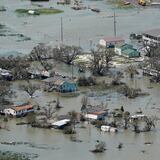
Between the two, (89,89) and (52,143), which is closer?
(52,143)

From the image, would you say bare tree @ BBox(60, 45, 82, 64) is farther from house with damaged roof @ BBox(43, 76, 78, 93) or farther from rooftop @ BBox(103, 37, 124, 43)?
rooftop @ BBox(103, 37, 124, 43)

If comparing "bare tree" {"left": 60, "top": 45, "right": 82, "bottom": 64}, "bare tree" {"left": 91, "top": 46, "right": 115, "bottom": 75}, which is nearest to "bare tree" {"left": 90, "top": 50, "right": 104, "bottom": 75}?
"bare tree" {"left": 91, "top": 46, "right": 115, "bottom": 75}

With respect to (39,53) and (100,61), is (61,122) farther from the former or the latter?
(39,53)

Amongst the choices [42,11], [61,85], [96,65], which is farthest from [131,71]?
[42,11]

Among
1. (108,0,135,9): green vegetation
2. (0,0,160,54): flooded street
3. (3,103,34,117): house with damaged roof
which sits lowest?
(108,0,135,9): green vegetation

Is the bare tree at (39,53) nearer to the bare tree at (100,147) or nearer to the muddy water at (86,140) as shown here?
the muddy water at (86,140)

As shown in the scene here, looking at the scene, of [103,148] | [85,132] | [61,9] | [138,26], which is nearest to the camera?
[103,148]

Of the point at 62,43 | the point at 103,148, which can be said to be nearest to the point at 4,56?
the point at 62,43

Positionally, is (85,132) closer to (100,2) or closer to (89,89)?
(89,89)
